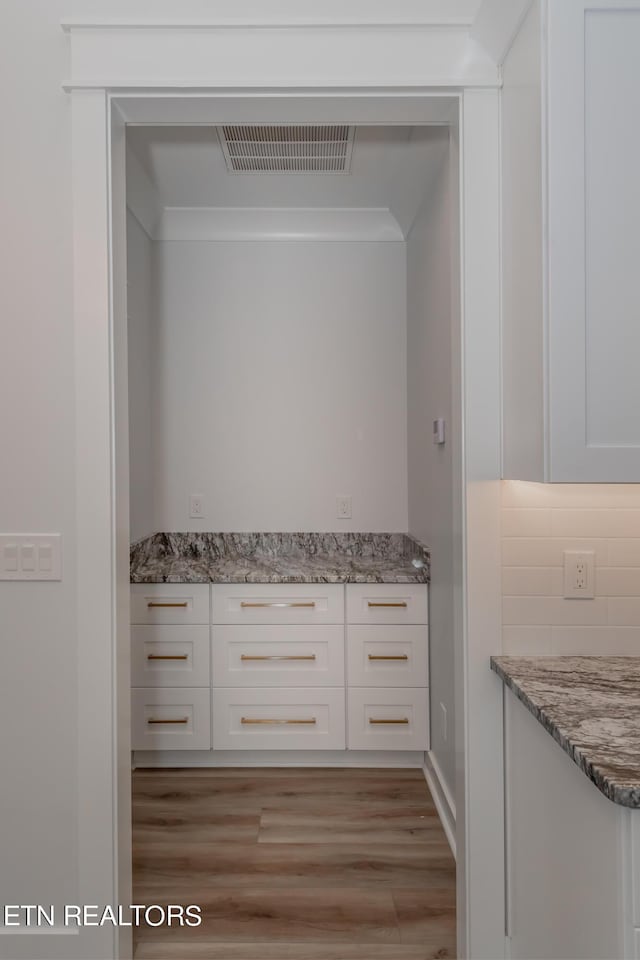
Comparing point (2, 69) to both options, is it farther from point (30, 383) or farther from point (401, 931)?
point (401, 931)

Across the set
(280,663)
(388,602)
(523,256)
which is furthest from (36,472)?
(388,602)

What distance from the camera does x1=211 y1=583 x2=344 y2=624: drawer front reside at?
3037 millimetres

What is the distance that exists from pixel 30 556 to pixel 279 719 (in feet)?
5.40

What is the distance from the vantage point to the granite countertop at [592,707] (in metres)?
1.06

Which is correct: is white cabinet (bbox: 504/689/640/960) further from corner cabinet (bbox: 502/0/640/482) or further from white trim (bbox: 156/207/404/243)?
white trim (bbox: 156/207/404/243)

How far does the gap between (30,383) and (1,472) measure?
0.79ft

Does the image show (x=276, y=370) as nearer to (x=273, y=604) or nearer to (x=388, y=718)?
(x=273, y=604)

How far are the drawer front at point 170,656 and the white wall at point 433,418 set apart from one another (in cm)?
102

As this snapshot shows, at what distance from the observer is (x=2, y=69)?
68.1 inches

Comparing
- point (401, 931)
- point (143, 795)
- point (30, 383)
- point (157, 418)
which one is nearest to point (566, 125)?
point (30, 383)

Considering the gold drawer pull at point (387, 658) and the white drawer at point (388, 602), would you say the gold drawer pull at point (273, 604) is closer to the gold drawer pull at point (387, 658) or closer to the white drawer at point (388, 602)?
the white drawer at point (388, 602)

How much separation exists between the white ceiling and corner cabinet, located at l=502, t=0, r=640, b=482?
122 cm

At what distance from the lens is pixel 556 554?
170 cm

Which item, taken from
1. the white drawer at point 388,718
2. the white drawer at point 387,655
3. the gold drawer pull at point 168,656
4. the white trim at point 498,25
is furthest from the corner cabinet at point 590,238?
the gold drawer pull at point 168,656
